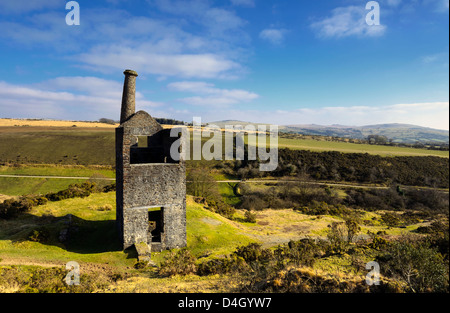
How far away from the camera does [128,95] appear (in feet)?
49.4

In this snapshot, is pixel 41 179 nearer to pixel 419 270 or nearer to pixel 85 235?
pixel 85 235

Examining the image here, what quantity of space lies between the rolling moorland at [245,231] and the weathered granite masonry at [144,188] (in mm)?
1070

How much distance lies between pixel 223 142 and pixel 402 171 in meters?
47.4

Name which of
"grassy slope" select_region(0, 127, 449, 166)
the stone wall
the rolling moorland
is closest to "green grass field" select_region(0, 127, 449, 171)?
"grassy slope" select_region(0, 127, 449, 166)

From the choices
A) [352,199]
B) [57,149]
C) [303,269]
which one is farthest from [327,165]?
[57,149]

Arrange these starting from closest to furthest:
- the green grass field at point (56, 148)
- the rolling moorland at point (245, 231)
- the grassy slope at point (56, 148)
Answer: the rolling moorland at point (245, 231) → the green grass field at point (56, 148) → the grassy slope at point (56, 148)

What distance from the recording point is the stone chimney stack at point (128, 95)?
49.0 ft

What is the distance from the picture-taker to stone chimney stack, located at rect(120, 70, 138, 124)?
14922mm

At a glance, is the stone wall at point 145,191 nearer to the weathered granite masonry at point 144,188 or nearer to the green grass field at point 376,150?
the weathered granite masonry at point 144,188

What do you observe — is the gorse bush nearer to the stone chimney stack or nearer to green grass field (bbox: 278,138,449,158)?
the stone chimney stack

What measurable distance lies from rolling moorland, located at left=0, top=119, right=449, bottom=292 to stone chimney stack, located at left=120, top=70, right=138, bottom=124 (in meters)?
8.19

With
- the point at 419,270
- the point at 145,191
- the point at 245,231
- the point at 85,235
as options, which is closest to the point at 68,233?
the point at 85,235

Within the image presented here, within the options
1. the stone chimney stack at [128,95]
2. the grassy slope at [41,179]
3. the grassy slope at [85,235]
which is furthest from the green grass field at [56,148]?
the stone chimney stack at [128,95]

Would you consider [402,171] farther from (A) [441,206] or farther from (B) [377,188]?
(A) [441,206]
